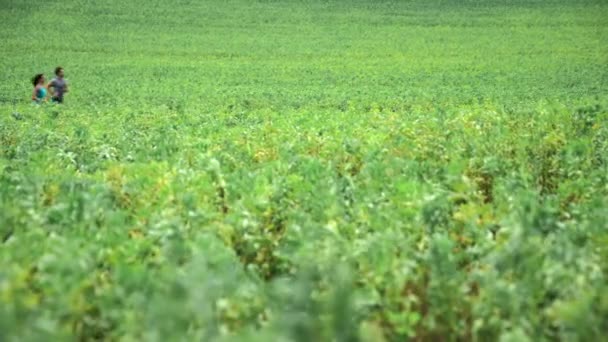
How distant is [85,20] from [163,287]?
159ft

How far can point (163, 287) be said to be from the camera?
327 cm

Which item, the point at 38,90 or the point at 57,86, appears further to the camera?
the point at 57,86

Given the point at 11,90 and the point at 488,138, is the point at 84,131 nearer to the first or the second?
the point at 488,138

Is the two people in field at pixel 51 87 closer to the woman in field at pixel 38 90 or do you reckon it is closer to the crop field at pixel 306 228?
the woman in field at pixel 38 90

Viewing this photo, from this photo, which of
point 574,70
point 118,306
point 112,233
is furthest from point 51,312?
point 574,70

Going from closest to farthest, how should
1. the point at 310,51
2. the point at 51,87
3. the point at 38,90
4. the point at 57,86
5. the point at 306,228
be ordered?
the point at 306,228 < the point at 38,90 < the point at 57,86 < the point at 51,87 < the point at 310,51

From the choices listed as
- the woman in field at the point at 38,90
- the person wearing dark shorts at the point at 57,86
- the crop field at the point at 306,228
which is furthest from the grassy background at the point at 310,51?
the crop field at the point at 306,228

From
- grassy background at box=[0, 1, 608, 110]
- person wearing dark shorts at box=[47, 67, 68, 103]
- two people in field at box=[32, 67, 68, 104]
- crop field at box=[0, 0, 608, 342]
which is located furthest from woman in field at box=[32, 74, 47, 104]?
grassy background at box=[0, 1, 608, 110]

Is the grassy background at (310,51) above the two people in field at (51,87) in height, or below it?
below

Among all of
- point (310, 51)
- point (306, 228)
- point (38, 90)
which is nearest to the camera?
point (306, 228)

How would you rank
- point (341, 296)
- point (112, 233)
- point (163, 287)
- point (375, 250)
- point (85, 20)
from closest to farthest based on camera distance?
point (341, 296)
point (163, 287)
point (375, 250)
point (112, 233)
point (85, 20)

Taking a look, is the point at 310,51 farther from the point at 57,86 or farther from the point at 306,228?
the point at 306,228

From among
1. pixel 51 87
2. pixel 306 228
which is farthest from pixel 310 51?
pixel 306 228

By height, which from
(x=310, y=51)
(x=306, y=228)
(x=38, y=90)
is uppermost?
(x=306, y=228)
